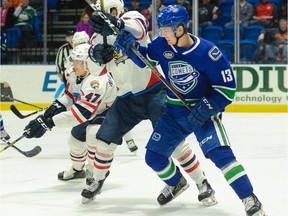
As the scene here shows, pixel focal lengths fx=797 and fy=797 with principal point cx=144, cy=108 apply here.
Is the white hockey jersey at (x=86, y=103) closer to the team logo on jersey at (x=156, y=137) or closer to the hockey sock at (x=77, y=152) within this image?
the hockey sock at (x=77, y=152)

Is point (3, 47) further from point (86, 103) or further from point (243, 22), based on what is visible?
point (86, 103)

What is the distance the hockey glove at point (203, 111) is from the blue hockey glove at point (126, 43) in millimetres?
468

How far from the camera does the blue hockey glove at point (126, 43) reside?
155 inches

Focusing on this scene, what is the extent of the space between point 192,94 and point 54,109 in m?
1.18

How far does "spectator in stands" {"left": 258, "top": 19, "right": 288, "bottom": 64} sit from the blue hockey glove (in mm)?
5716

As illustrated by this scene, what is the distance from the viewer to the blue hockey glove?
3947mm

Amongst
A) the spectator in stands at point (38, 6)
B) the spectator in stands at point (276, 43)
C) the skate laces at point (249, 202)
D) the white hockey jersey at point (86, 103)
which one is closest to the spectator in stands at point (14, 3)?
the spectator in stands at point (38, 6)

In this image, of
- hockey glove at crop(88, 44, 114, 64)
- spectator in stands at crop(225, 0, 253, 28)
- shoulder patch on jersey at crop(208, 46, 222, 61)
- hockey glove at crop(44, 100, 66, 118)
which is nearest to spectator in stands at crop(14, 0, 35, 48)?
spectator in stands at crop(225, 0, 253, 28)

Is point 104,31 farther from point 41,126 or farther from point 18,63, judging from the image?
point 18,63

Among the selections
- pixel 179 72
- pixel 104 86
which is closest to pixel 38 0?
pixel 104 86

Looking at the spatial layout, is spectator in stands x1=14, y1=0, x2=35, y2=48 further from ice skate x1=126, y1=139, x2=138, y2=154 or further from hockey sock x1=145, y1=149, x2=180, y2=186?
hockey sock x1=145, y1=149, x2=180, y2=186

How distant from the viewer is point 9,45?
10.6 meters

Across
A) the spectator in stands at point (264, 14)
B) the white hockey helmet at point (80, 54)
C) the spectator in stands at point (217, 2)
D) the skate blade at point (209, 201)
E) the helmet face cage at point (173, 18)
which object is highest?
the helmet face cage at point (173, 18)

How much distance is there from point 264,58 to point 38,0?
3.20m
